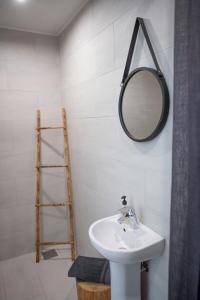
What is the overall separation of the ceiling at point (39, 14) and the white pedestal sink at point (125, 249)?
1.86 metres

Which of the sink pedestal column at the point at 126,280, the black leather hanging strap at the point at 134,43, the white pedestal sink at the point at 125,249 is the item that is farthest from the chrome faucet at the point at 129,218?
the black leather hanging strap at the point at 134,43

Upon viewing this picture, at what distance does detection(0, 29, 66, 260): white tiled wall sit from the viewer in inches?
97.3

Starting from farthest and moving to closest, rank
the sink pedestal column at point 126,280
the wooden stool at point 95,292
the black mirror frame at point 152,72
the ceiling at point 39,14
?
the ceiling at point 39,14 < the wooden stool at point 95,292 < the sink pedestal column at point 126,280 < the black mirror frame at point 152,72

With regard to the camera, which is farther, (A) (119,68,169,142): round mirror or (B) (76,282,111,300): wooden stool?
(B) (76,282,111,300): wooden stool

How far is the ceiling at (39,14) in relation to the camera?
193 cm

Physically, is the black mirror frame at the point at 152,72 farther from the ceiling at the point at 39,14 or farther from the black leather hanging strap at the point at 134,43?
the ceiling at the point at 39,14

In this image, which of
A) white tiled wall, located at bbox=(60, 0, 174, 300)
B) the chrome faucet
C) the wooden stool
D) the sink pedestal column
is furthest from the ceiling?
the wooden stool

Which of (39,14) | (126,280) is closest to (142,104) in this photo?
(126,280)

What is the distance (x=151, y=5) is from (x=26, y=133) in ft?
6.19

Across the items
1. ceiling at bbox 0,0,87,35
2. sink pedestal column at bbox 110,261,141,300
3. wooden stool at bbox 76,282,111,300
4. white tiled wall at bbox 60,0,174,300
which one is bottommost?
wooden stool at bbox 76,282,111,300

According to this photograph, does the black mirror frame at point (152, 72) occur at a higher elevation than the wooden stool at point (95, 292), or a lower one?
higher

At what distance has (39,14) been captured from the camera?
6.98ft

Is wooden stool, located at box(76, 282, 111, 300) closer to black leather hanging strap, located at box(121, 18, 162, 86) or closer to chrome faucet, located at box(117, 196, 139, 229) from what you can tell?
chrome faucet, located at box(117, 196, 139, 229)

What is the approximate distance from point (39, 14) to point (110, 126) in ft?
4.35
